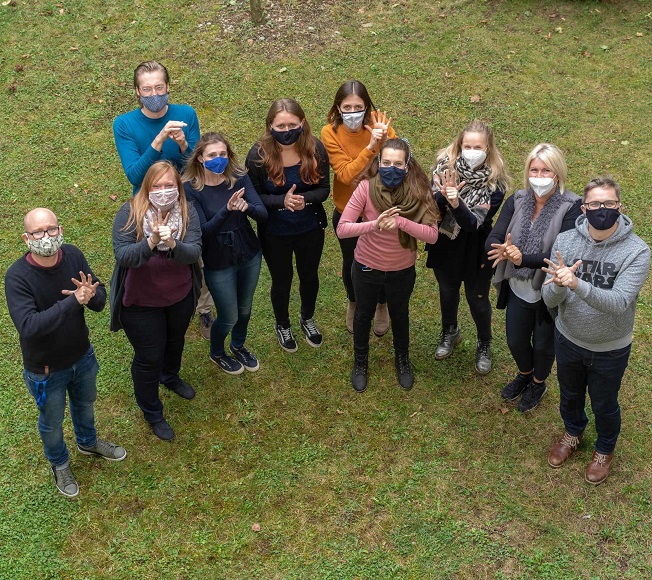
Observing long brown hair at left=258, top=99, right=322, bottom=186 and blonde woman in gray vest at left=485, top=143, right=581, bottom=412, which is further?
long brown hair at left=258, top=99, right=322, bottom=186

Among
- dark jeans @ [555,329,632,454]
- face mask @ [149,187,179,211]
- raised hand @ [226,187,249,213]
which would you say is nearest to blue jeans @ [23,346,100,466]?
face mask @ [149,187,179,211]

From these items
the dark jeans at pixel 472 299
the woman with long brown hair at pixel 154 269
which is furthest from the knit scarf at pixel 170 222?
the dark jeans at pixel 472 299

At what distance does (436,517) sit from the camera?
18.6 ft

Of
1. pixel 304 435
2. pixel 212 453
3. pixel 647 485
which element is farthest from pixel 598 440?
pixel 212 453

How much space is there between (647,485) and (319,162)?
3580 mm

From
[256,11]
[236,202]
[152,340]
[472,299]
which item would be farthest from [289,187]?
[256,11]

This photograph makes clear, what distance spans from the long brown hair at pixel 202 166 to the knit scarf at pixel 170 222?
1.43 ft

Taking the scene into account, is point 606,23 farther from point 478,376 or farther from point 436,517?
point 436,517

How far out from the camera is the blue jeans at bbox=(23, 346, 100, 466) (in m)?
5.36

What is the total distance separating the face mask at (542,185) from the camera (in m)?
5.54

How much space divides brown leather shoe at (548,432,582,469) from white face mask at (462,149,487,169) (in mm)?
2221

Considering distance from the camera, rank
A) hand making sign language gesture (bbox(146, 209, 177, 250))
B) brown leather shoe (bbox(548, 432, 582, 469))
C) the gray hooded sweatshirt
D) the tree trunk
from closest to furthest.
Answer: the gray hooded sweatshirt < hand making sign language gesture (bbox(146, 209, 177, 250)) < brown leather shoe (bbox(548, 432, 582, 469)) < the tree trunk

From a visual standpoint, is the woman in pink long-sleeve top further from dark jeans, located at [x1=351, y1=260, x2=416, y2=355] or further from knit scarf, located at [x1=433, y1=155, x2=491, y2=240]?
knit scarf, located at [x1=433, y1=155, x2=491, y2=240]

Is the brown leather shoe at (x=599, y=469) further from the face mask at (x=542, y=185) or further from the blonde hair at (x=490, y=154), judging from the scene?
the blonde hair at (x=490, y=154)
